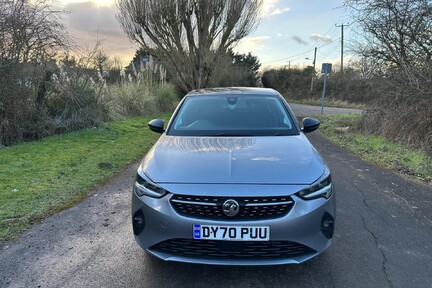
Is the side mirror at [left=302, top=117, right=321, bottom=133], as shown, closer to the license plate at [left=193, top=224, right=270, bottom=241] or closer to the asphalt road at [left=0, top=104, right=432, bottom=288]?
the asphalt road at [left=0, top=104, right=432, bottom=288]

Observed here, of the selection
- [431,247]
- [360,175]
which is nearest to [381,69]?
[360,175]

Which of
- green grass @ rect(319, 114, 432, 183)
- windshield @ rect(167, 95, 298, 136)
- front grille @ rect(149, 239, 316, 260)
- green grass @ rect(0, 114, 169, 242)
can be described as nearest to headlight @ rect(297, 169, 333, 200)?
front grille @ rect(149, 239, 316, 260)

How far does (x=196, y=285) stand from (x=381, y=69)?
9.99 meters

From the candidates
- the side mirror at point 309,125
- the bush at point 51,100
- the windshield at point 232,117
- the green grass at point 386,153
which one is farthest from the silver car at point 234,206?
the bush at point 51,100

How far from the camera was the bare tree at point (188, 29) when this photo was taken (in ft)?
58.4

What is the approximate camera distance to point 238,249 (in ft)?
8.41

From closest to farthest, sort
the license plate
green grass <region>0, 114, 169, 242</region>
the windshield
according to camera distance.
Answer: the license plate < the windshield < green grass <region>0, 114, 169, 242</region>

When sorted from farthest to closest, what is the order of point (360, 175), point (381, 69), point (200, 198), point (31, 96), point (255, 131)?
point (381, 69) → point (31, 96) → point (360, 175) → point (255, 131) → point (200, 198)

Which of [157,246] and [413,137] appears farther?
[413,137]

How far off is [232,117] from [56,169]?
3.65 meters

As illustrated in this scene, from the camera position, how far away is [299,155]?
10.3 ft

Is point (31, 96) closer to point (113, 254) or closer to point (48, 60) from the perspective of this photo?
point (48, 60)

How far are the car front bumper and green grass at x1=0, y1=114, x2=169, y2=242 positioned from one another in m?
1.93

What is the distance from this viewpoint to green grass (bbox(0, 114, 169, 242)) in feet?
13.9
